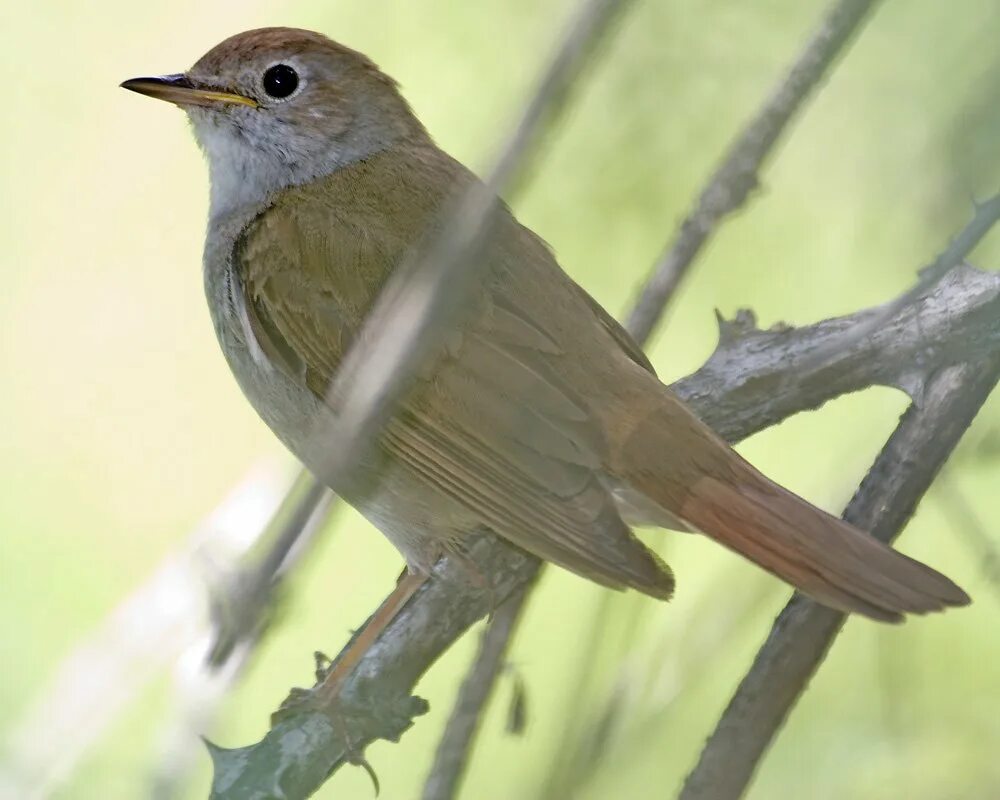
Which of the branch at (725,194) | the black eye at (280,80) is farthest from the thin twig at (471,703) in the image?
the black eye at (280,80)

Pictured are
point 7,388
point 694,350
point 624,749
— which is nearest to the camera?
point 624,749

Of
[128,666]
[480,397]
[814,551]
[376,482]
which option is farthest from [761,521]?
[128,666]

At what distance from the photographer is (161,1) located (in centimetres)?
650

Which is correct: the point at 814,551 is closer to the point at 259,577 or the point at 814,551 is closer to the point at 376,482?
the point at 376,482

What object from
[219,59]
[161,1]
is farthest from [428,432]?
[161,1]

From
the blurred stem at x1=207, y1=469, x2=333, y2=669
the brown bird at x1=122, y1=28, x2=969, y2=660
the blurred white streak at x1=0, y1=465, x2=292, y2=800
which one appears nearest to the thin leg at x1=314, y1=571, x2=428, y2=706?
the brown bird at x1=122, y1=28, x2=969, y2=660

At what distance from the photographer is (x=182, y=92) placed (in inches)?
165

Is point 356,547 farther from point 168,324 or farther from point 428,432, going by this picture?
point 428,432

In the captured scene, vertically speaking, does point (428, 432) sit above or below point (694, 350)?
below

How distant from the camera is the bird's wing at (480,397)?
3328 millimetres

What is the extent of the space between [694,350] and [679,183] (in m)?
1.17

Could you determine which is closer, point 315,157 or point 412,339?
point 412,339

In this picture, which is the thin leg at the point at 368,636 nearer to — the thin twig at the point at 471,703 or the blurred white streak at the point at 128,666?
the thin twig at the point at 471,703

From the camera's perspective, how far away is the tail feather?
296 cm
